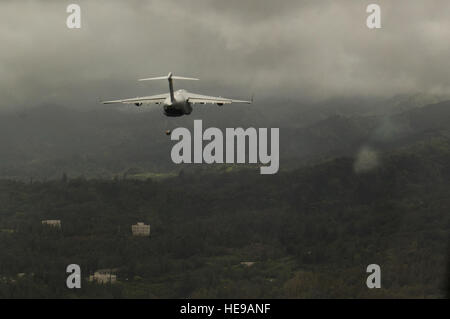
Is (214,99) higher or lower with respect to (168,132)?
higher

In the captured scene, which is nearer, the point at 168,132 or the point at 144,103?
the point at 168,132

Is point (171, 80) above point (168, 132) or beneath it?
above

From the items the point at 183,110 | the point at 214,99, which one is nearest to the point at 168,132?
the point at 183,110

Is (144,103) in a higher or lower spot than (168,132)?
higher

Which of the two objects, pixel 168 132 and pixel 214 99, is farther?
pixel 214 99

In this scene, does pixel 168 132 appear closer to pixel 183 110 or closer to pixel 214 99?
pixel 183 110
